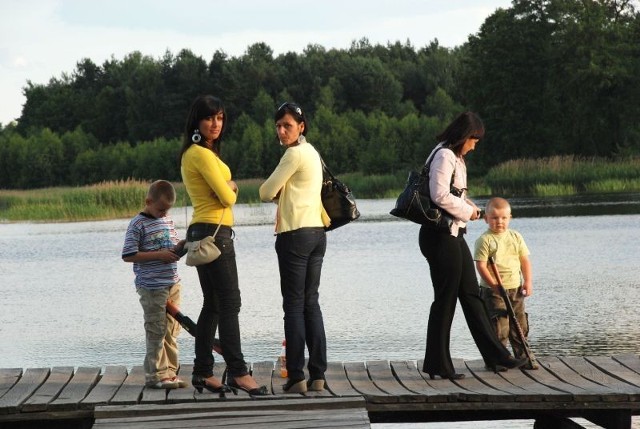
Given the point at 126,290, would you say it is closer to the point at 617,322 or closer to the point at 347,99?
the point at 617,322

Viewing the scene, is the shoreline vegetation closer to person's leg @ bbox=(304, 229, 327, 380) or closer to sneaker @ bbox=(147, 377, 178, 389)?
sneaker @ bbox=(147, 377, 178, 389)

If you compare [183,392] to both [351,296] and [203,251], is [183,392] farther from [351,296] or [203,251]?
[351,296]

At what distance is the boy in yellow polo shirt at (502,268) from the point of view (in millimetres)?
7707

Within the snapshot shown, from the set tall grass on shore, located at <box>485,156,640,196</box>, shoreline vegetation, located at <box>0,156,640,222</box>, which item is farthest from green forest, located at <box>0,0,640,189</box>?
tall grass on shore, located at <box>485,156,640,196</box>

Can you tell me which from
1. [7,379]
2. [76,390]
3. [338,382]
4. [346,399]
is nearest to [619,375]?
[338,382]

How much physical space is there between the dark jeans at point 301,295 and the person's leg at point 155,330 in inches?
29.9

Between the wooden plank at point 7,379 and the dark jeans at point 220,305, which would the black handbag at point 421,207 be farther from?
the wooden plank at point 7,379

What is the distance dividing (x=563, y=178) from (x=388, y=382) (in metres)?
43.2

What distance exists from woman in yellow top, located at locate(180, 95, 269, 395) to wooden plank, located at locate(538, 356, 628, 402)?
1.70m

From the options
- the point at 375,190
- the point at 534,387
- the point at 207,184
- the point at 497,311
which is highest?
the point at 207,184

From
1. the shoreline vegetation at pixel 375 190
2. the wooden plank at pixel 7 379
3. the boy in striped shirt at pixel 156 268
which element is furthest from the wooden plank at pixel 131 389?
the shoreline vegetation at pixel 375 190

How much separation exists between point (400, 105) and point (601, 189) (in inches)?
2041

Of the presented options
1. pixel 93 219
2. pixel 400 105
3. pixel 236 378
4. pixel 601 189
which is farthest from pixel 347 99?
pixel 236 378

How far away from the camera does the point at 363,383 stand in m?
Result: 7.21
